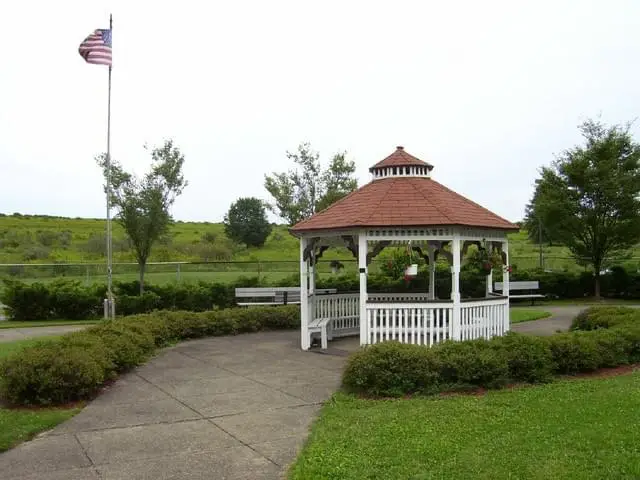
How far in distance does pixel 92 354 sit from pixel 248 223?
208ft

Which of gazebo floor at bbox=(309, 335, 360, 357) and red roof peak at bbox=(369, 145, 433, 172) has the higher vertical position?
red roof peak at bbox=(369, 145, 433, 172)

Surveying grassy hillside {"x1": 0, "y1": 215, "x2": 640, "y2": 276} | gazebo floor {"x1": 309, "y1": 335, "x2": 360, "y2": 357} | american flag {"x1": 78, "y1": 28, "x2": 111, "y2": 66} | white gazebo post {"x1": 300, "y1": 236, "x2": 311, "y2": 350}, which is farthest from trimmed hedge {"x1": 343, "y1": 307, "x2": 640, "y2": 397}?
grassy hillside {"x1": 0, "y1": 215, "x2": 640, "y2": 276}

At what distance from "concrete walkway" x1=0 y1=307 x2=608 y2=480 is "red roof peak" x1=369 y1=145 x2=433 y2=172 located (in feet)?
14.6

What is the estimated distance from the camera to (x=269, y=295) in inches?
786

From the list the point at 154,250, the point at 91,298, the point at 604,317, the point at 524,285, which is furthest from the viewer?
the point at 154,250

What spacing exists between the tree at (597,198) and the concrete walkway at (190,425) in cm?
1631

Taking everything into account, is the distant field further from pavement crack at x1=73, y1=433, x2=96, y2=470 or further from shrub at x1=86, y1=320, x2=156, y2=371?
pavement crack at x1=73, y1=433, x2=96, y2=470

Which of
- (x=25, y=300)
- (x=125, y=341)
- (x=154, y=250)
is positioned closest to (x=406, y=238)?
(x=125, y=341)

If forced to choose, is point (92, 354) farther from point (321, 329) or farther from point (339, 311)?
point (339, 311)

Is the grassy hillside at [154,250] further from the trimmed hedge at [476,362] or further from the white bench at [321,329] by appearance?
the trimmed hedge at [476,362]

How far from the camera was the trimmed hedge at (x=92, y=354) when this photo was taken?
802 cm

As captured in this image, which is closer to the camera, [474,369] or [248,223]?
[474,369]

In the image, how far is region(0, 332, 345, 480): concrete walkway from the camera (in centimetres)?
563

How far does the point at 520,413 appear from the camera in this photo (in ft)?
22.9
